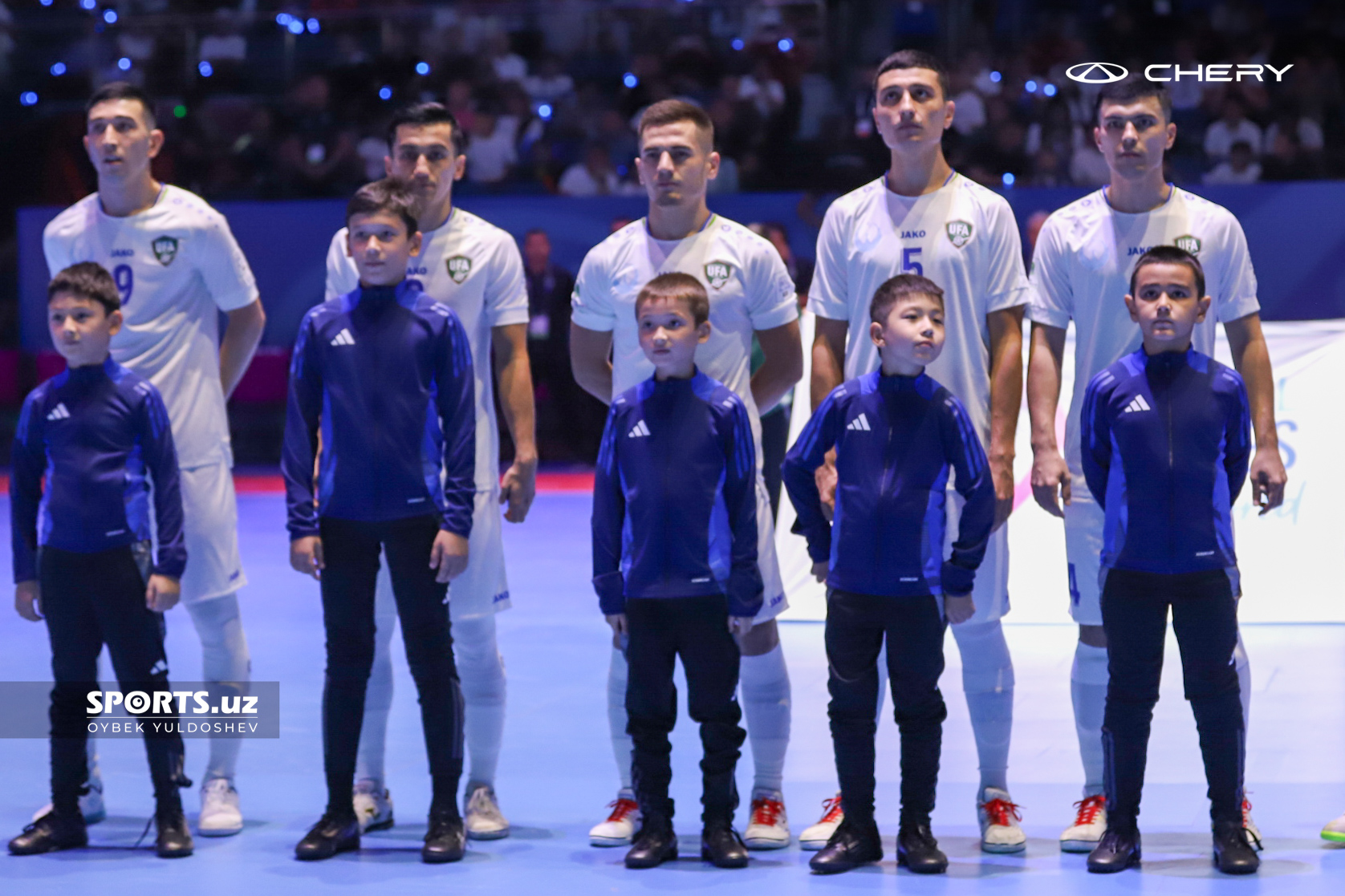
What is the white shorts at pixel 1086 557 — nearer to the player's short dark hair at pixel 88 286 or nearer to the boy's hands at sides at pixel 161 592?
the boy's hands at sides at pixel 161 592

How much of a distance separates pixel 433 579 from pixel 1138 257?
2.26 metres

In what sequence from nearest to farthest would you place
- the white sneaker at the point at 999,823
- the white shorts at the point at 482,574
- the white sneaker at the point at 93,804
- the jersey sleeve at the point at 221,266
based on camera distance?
the white sneaker at the point at 999,823, the white shorts at the point at 482,574, the white sneaker at the point at 93,804, the jersey sleeve at the point at 221,266

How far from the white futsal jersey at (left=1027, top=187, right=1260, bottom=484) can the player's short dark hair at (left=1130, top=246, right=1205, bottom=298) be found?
0.26 meters

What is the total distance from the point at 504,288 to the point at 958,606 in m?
1.72

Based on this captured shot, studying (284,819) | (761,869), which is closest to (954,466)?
(761,869)

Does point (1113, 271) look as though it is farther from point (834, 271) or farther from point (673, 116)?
point (673, 116)

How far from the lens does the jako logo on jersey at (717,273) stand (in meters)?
4.57

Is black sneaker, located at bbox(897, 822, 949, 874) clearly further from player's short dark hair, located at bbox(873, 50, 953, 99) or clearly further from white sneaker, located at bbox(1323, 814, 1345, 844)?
player's short dark hair, located at bbox(873, 50, 953, 99)

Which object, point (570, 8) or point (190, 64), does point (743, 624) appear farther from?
point (190, 64)

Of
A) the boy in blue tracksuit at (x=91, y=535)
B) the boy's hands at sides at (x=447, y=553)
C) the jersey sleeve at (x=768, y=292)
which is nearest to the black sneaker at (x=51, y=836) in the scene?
the boy in blue tracksuit at (x=91, y=535)

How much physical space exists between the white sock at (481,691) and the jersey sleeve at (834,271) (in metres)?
1.42

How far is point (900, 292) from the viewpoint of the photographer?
4.25 metres

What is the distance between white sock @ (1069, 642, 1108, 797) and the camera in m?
4.59

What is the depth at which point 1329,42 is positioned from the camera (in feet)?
47.6
